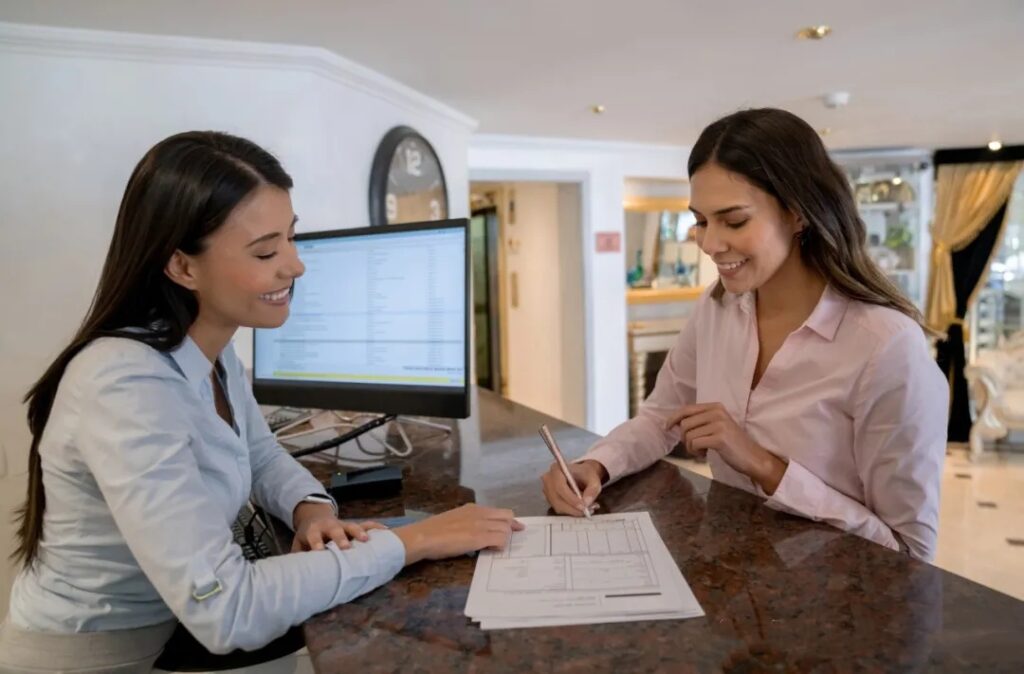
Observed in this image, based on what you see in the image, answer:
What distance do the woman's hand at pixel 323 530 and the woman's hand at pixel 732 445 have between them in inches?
18.5

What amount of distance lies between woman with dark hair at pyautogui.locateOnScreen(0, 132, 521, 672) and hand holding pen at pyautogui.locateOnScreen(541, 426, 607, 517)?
117 mm

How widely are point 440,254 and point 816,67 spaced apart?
8.00ft

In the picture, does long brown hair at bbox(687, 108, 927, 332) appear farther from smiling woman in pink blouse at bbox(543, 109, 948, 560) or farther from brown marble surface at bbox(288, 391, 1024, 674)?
brown marble surface at bbox(288, 391, 1024, 674)

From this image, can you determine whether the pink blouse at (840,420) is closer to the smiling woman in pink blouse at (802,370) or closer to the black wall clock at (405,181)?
the smiling woman in pink blouse at (802,370)

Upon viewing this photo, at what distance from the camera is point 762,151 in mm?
1048

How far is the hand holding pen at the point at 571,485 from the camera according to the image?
957mm

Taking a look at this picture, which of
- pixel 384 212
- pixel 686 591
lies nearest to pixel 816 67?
pixel 384 212

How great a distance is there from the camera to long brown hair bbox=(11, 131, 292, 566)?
33.2 inches

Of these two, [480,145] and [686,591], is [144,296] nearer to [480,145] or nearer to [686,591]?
[686,591]

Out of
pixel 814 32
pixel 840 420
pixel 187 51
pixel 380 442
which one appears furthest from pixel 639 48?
pixel 840 420

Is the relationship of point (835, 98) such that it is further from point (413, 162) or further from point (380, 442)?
point (380, 442)

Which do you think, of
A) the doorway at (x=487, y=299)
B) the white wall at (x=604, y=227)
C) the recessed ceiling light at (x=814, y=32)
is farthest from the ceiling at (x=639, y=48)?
the doorway at (x=487, y=299)

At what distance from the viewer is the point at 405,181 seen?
3102 millimetres

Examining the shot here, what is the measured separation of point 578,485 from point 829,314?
466mm
